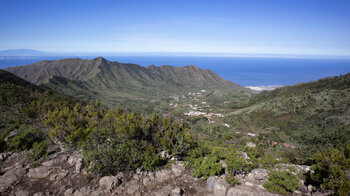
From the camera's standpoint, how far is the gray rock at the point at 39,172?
18.8 meters

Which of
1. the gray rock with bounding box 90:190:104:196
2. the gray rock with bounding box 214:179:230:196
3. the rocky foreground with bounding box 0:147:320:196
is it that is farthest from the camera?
the gray rock with bounding box 90:190:104:196

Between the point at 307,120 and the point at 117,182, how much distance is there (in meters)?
81.4

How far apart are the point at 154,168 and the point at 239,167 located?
365 inches

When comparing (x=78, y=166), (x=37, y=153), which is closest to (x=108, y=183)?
(x=78, y=166)

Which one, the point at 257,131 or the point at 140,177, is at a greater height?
the point at 140,177

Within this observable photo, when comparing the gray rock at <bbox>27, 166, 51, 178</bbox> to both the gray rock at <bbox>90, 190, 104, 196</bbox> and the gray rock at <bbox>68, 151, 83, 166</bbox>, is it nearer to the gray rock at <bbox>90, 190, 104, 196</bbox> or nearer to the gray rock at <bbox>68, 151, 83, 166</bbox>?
the gray rock at <bbox>68, 151, 83, 166</bbox>

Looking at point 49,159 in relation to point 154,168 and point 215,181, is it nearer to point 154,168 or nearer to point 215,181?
point 154,168

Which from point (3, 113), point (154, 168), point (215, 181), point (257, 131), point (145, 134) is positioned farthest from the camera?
point (257, 131)

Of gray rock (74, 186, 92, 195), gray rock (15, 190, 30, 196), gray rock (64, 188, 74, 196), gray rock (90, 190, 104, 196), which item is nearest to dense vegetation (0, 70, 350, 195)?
gray rock (74, 186, 92, 195)

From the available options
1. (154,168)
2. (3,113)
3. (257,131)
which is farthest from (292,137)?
(3,113)

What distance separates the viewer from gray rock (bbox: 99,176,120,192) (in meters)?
16.8

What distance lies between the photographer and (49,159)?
2194cm

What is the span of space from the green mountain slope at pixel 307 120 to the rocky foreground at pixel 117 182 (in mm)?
40680

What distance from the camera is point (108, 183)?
1714cm
